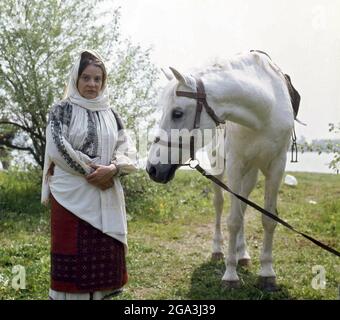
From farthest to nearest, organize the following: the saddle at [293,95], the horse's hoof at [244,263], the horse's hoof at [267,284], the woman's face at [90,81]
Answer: the horse's hoof at [244,263]
the saddle at [293,95]
the horse's hoof at [267,284]
the woman's face at [90,81]

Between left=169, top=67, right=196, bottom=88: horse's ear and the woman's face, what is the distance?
1.56 feet

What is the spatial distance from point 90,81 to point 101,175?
548mm

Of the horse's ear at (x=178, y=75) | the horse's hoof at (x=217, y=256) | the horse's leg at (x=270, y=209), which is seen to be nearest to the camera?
the horse's ear at (x=178, y=75)

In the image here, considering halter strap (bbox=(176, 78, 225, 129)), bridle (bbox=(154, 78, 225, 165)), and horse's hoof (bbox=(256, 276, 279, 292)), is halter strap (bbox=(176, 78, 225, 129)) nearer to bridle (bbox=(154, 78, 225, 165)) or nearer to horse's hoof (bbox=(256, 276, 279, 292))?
bridle (bbox=(154, 78, 225, 165))

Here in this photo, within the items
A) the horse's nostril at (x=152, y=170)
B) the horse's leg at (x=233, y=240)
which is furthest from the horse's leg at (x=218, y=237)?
the horse's nostril at (x=152, y=170)

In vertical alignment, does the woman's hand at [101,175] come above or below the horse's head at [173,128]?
below

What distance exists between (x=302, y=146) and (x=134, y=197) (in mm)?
3019

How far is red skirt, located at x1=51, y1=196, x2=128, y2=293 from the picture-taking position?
8.50 ft

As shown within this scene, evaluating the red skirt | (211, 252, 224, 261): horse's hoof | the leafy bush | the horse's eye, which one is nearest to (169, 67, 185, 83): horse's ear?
the horse's eye

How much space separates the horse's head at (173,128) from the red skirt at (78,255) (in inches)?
23.4

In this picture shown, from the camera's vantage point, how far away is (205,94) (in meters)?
3.04

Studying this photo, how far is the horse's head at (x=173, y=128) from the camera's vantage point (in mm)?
2945

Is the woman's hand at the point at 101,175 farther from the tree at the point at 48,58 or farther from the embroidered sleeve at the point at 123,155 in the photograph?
Answer: the tree at the point at 48,58

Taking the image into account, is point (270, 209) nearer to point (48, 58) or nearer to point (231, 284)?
point (231, 284)
